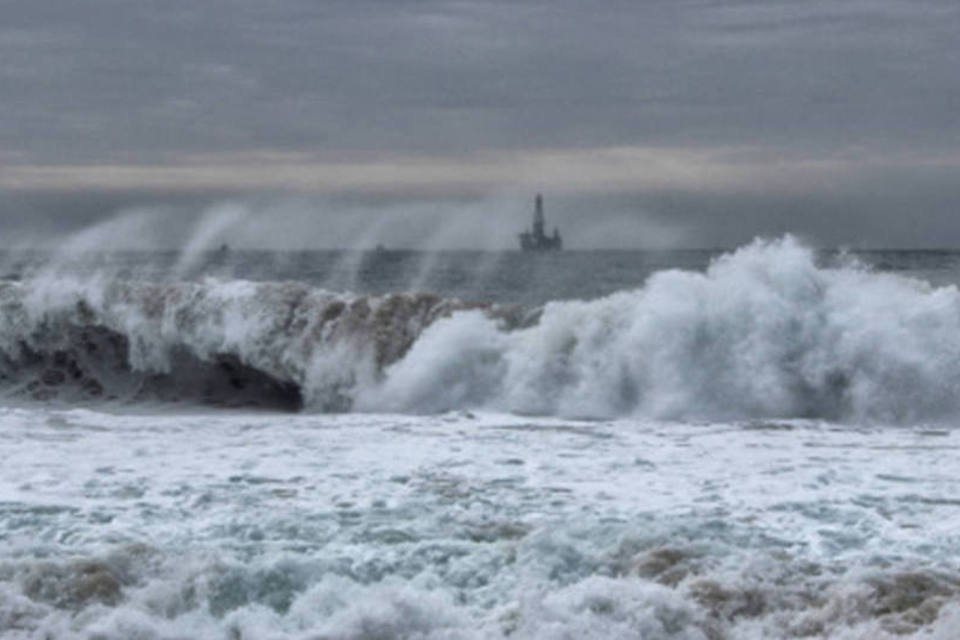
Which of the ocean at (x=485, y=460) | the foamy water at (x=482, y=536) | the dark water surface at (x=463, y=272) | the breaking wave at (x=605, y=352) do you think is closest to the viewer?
the foamy water at (x=482, y=536)

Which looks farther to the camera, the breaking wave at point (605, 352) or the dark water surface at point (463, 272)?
the dark water surface at point (463, 272)

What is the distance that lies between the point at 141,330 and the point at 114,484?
29.4 ft

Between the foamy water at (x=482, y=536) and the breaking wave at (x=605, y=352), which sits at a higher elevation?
the breaking wave at (x=605, y=352)

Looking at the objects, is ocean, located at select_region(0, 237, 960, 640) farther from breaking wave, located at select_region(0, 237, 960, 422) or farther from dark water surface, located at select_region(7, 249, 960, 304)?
dark water surface, located at select_region(7, 249, 960, 304)

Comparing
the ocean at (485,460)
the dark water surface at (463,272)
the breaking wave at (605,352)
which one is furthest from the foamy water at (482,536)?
the dark water surface at (463,272)

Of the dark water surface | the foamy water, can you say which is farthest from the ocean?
the dark water surface

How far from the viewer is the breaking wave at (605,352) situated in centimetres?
1253

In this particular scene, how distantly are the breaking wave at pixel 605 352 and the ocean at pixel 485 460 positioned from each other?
3cm

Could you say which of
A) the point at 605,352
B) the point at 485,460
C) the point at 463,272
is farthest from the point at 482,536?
the point at 463,272

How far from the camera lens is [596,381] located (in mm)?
13000

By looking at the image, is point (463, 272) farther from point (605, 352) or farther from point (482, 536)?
point (482, 536)

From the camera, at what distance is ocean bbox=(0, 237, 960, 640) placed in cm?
615

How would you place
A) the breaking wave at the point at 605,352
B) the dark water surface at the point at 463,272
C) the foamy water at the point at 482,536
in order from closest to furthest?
the foamy water at the point at 482,536
the breaking wave at the point at 605,352
the dark water surface at the point at 463,272

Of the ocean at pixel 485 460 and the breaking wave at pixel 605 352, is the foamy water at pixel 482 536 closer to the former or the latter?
the ocean at pixel 485 460
